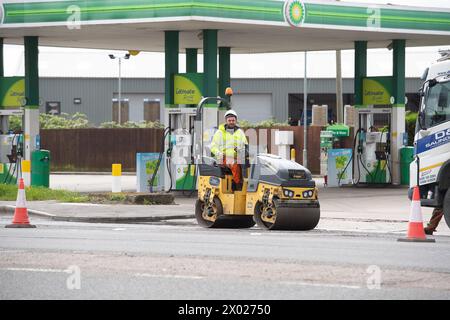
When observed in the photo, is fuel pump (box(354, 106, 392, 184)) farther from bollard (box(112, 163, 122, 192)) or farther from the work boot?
the work boot

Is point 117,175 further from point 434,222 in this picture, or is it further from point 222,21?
point 434,222

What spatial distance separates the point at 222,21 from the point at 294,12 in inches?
100

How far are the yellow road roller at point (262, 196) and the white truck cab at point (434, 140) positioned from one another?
218 centimetres

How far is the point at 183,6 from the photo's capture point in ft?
95.7

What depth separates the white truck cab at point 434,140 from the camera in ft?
63.3

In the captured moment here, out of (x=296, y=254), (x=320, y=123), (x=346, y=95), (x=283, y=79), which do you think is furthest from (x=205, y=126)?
(x=346, y=95)

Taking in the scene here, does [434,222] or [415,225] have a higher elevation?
[415,225]

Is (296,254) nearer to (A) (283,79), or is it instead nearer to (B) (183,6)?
(B) (183,6)

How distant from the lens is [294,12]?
102ft

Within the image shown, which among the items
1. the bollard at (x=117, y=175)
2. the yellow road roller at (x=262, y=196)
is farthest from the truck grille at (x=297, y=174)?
the bollard at (x=117, y=175)

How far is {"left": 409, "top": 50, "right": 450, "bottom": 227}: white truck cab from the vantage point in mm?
19281

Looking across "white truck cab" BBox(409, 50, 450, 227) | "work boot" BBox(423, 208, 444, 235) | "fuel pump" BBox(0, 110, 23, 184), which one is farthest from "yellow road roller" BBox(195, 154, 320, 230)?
"fuel pump" BBox(0, 110, 23, 184)

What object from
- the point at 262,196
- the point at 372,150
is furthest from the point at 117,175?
the point at 372,150

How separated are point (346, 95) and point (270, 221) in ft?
159
